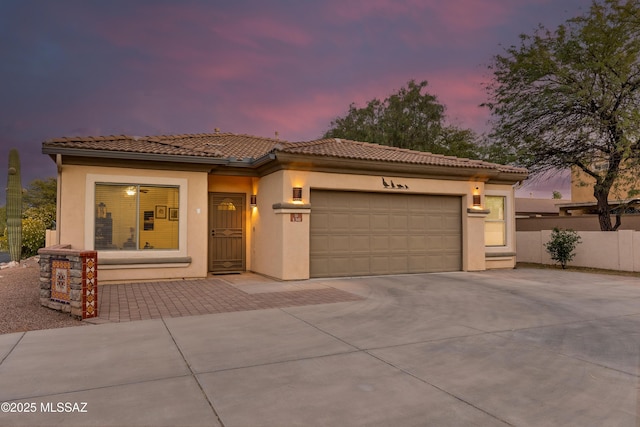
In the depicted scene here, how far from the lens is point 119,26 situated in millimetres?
14914

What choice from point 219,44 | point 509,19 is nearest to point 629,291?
point 509,19

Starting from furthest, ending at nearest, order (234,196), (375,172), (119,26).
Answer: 1. (119,26)
2. (234,196)
3. (375,172)

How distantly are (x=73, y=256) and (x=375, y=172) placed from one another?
8614 mm

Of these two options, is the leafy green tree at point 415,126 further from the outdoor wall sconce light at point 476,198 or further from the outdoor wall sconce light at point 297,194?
the outdoor wall sconce light at point 297,194

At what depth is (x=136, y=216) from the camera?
36.9 feet

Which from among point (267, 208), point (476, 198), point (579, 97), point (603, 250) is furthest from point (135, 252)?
point (579, 97)

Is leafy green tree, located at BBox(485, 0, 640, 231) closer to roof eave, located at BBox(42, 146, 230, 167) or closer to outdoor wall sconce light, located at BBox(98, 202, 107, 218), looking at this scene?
roof eave, located at BBox(42, 146, 230, 167)

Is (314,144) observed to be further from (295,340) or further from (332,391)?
(332,391)

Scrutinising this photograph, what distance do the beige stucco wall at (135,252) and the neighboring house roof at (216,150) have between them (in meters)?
0.64

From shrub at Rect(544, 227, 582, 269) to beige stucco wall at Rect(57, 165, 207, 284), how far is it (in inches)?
536

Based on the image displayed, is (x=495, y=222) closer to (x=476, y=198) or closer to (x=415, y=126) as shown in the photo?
(x=476, y=198)

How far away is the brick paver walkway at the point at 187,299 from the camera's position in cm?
735

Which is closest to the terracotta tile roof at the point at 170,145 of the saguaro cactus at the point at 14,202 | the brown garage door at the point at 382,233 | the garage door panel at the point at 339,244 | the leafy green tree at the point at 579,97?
the brown garage door at the point at 382,233

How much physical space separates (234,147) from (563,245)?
1349cm
